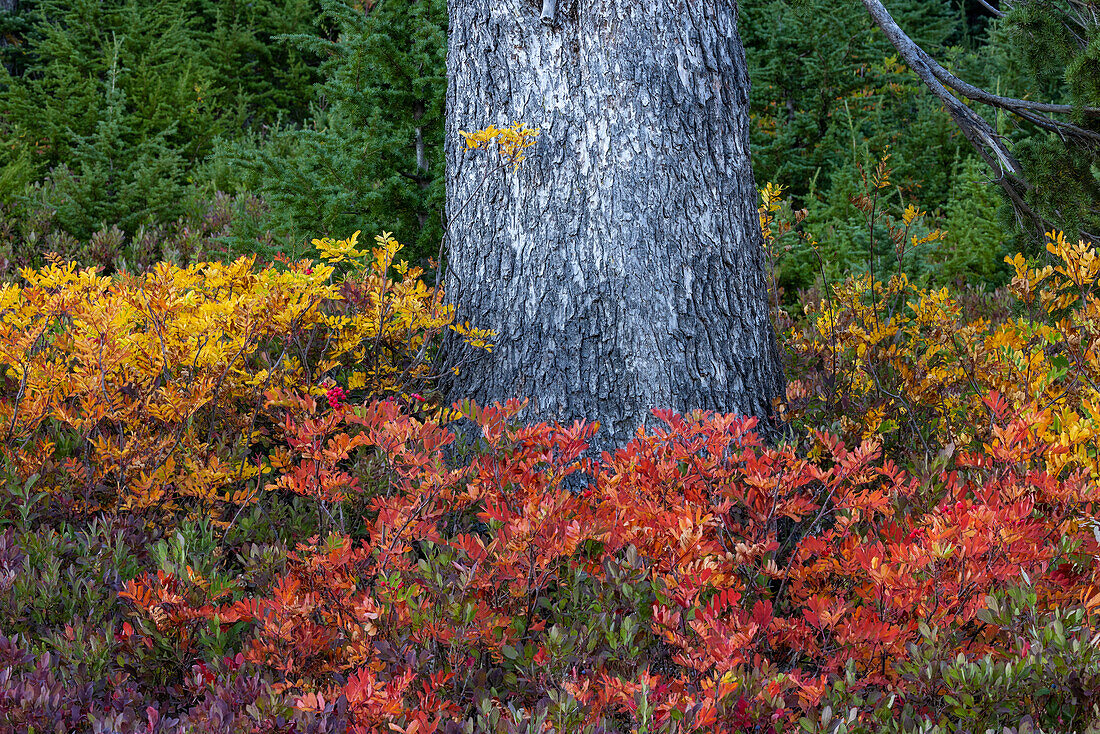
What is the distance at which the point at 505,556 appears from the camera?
1.78m

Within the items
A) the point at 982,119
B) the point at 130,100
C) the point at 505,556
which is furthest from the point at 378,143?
the point at 130,100

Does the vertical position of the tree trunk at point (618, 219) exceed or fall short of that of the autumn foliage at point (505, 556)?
it exceeds it

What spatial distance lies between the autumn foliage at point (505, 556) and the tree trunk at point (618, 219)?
25 centimetres

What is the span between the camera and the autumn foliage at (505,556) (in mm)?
1544

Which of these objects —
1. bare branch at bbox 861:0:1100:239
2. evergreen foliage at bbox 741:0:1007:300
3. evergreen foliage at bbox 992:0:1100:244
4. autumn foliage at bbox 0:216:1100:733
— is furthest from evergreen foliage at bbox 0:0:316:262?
evergreen foliage at bbox 992:0:1100:244

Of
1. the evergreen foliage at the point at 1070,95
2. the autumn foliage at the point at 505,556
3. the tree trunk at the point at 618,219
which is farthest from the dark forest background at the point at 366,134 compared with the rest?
the autumn foliage at the point at 505,556

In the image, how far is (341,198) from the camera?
4.30 meters

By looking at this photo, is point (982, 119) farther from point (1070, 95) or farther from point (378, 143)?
point (378, 143)

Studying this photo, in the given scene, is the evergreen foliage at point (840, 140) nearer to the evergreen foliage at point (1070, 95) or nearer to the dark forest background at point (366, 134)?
the dark forest background at point (366, 134)

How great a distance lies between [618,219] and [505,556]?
153 centimetres

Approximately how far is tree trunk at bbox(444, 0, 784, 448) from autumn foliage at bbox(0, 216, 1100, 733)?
0.25 metres

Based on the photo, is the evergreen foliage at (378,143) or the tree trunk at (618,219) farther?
the evergreen foliage at (378,143)

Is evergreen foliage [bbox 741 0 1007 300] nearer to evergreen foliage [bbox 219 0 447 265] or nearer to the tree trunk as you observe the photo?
evergreen foliage [bbox 219 0 447 265]

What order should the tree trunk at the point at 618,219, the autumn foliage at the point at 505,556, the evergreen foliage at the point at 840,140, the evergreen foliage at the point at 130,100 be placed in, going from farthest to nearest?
the evergreen foliage at the point at 130,100, the evergreen foliage at the point at 840,140, the tree trunk at the point at 618,219, the autumn foliage at the point at 505,556
